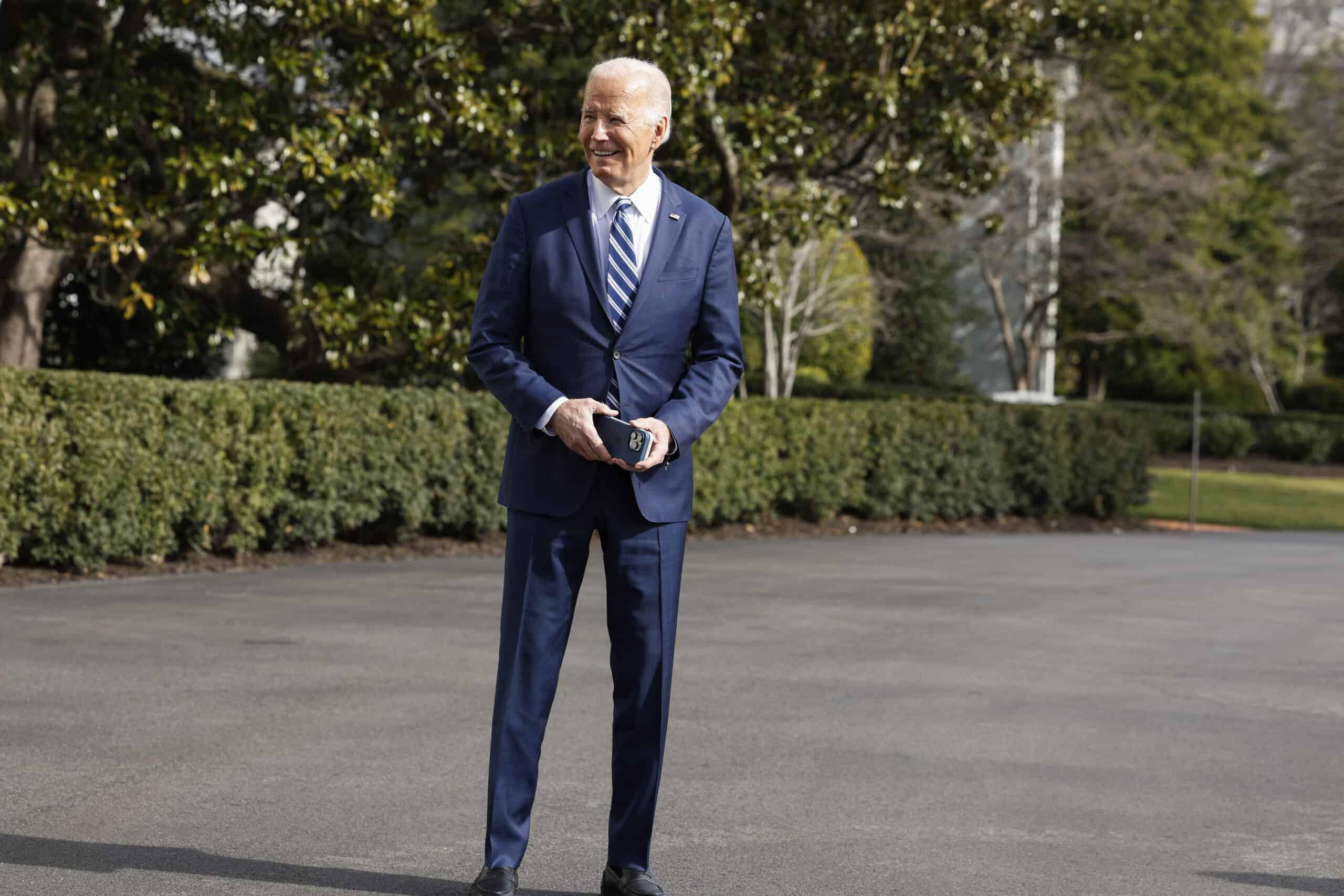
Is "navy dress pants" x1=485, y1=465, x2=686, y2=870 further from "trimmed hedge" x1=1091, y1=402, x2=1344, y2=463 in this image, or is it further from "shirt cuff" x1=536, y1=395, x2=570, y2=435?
"trimmed hedge" x1=1091, y1=402, x2=1344, y2=463

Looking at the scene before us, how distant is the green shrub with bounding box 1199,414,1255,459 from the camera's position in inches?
1410

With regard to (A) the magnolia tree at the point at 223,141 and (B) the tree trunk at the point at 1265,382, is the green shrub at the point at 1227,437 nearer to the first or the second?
(B) the tree trunk at the point at 1265,382

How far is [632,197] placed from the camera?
4020 millimetres

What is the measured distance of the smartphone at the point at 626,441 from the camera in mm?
3740

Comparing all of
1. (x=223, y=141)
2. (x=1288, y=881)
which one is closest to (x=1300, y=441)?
(x=223, y=141)

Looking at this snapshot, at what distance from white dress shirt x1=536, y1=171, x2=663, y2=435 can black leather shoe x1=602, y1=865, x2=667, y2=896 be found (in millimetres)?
1531

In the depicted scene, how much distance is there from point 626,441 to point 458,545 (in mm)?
10176

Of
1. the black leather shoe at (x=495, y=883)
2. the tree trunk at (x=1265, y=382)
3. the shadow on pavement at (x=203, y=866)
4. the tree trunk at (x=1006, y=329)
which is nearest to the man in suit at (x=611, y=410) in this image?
the black leather shoe at (x=495, y=883)

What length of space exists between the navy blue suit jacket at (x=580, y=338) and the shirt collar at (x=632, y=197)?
0.08 ft

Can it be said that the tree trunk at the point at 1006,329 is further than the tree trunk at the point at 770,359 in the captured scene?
Yes

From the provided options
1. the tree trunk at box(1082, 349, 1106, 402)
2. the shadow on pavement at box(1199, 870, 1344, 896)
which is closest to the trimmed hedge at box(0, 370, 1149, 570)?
the shadow on pavement at box(1199, 870, 1344, 896)

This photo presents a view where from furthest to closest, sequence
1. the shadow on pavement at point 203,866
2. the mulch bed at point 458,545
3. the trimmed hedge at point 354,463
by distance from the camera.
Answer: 1. the mulch bed at point 458,545
2. the trimmed hedge at point 354,463
3. the shadow on pavement at point 203,866

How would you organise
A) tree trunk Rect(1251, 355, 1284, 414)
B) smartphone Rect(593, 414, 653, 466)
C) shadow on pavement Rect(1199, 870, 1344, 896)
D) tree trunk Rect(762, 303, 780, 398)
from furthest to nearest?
tree trunk Rect(1251, 355, 1284, 414) < tree trunk Rect(762, 303, 780, 398) < shadow on pavement Rect(1199, 870, 1344, 896) < smartphone Rect(593, 414, 653, 466)

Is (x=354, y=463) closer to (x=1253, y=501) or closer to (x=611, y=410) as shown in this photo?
(x=611, y=410)
